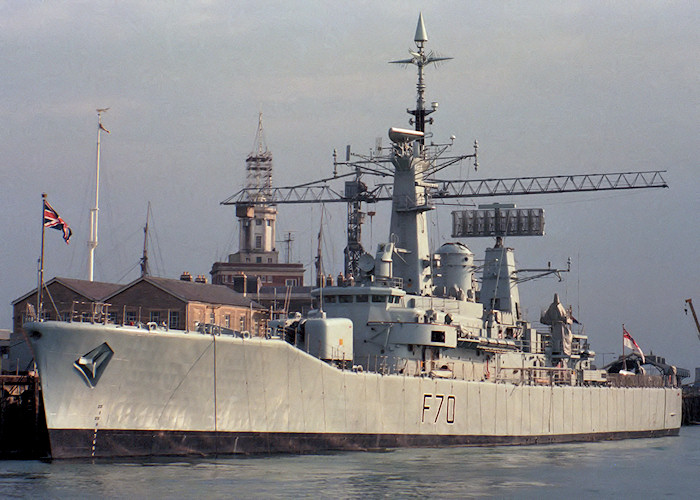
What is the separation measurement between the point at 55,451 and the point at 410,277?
52.4ft

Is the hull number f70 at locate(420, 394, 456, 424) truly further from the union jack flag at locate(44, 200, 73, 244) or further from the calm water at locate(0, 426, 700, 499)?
the union jack flag at locate(44, 200, 73, 244)

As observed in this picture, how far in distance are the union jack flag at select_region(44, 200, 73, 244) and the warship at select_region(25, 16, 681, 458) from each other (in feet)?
17.8

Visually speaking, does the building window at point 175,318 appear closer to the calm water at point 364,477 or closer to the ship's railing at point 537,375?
the ship's railing at point 537,375

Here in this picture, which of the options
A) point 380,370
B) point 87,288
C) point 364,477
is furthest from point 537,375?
point 87,288

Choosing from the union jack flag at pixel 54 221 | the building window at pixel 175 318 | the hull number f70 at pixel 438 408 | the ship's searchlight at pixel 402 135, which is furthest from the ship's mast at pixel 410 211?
the building window at pixel 175 318

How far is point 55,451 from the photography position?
26.9 m

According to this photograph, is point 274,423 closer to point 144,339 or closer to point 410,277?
point 144,339

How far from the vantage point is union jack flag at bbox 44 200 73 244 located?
31812mm

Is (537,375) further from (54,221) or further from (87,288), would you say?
(87,288)

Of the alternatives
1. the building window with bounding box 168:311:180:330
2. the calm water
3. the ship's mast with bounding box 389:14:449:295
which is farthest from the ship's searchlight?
the building window with bounding box 168:311:180:330

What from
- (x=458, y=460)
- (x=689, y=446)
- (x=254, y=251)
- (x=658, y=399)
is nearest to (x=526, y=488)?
(x=458, y=460)

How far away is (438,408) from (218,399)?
9505 mm

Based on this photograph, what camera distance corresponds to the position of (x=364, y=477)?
88.6 feet

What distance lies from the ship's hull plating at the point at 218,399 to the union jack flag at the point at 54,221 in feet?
18.2
